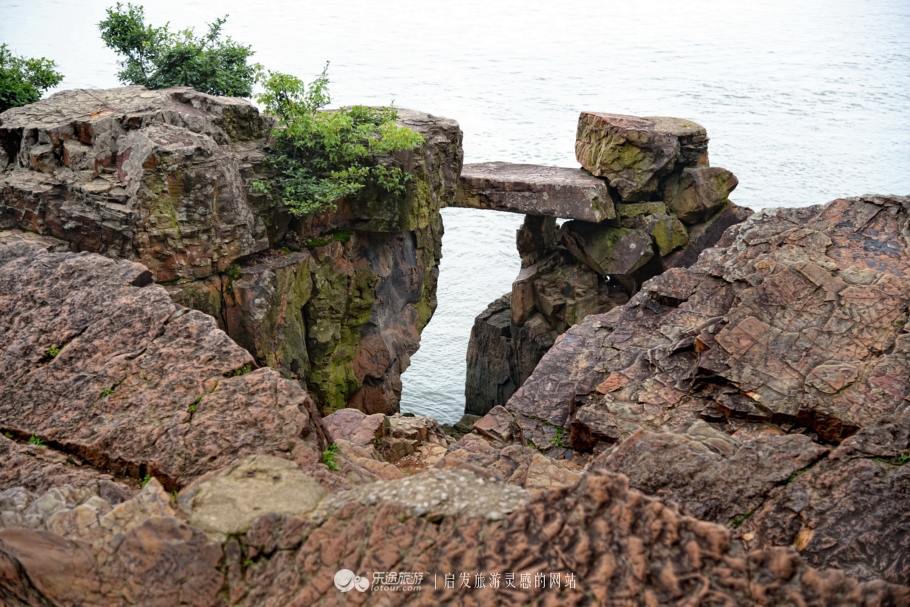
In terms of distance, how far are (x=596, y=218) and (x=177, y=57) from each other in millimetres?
10194

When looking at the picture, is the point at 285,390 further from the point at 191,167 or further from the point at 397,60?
the point at 397,60

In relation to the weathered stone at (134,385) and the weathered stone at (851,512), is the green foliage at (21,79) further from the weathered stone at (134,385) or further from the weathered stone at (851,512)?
the weathered stone at (851,512)

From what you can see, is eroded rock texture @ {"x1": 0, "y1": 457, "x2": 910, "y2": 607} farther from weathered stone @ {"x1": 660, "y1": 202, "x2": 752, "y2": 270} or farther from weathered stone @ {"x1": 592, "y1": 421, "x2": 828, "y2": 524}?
weathered stone @ {"x1": 660, "y1": 202, "x2": 752, "y2": 270}

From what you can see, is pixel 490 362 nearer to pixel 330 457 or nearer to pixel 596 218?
pixel 596 218

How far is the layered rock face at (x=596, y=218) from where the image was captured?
19.5 m

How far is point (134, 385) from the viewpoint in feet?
21.4

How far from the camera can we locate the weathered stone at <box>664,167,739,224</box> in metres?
20.3

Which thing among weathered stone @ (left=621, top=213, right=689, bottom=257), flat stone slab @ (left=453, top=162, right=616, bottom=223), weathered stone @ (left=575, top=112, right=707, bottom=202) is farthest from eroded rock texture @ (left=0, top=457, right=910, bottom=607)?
weathered stone @ (left=621, top=213, right=689, bottom=257)

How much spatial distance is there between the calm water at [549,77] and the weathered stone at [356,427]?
1091cm

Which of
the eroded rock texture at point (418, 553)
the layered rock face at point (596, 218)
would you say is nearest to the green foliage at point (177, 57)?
the layered rock face at point (596, 218)

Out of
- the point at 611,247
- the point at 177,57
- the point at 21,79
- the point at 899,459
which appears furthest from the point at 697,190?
the point at 21,79

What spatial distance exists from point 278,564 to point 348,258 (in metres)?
10.4

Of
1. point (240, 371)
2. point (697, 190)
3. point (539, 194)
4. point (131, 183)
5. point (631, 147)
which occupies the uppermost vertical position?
point (631, 147)

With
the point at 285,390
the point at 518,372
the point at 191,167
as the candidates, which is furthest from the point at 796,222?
the point at 518,372
